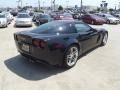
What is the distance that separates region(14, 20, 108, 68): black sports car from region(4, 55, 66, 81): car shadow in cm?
35

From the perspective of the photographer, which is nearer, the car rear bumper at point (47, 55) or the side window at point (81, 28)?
the car rear bumper at point (47, 55)

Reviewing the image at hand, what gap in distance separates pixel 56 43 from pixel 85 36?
173 cm

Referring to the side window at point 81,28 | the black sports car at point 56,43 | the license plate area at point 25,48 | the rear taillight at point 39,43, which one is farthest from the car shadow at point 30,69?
the side window at point 81,28

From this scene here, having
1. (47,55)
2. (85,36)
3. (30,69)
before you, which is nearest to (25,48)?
(30,69)

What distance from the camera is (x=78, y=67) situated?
5.84m

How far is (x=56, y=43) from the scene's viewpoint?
16.9 feet

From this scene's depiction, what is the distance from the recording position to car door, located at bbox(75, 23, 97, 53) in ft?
20.8

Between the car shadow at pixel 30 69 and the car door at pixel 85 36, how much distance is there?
1.33 m

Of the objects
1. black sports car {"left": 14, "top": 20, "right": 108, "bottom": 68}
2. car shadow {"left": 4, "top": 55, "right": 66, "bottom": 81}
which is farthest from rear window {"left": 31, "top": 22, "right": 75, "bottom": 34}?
car shadow {"left": 4, "top": 55, "right": 66, "bottom": 81}

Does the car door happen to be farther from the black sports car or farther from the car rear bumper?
the car rear bumper

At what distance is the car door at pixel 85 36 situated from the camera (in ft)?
20.8

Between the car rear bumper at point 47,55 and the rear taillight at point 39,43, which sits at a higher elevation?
the rear taillight at point 39,43

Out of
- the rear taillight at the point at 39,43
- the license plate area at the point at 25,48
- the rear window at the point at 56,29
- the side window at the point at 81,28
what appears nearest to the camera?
the rear taillight at the point at 39,43

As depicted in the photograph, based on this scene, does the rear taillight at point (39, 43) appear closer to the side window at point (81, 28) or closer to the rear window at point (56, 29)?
the rear window at point (56, 29)
